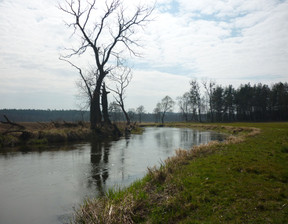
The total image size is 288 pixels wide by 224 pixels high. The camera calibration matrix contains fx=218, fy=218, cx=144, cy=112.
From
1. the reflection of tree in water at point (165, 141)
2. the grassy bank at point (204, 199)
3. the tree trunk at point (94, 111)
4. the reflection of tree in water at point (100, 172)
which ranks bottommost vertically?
the reflection of tree in water at point (165, 141)

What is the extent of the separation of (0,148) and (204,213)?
51.8 feet

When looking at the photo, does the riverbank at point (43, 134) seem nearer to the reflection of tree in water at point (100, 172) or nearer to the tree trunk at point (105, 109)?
the tree trunk at point (105, 109)

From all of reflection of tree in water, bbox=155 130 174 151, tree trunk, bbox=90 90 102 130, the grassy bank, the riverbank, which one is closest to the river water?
the grassy bank

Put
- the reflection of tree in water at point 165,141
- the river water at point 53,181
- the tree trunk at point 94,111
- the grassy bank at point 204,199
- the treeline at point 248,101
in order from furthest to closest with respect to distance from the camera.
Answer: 1. the treeline at point 248,101
2. the tree trunk at point 94,111
3. the reflection of tree in water at point 165,141
4. the river water at point 53,181
5. the grassy bank at point 204,199

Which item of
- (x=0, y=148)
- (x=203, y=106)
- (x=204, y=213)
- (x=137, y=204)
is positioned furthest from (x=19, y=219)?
(x=203, y=106)

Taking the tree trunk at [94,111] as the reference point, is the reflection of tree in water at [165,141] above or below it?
below

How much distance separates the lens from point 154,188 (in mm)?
6480

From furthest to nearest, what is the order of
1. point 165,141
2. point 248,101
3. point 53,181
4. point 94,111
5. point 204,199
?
point 248,101 < point 94,111 < point 165,141 < point 53,181 < point 204,199

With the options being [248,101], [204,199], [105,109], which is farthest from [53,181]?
[248,101]

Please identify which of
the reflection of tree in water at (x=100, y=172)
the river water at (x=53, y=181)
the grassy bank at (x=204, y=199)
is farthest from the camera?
the reflection of tree in water at (x=100, y=172)

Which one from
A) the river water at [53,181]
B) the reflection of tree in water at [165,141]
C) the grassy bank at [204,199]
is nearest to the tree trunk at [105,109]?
the reflection of tree in water at [165,141]

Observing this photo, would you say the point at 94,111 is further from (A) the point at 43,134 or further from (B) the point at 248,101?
(B) the point at 248,101

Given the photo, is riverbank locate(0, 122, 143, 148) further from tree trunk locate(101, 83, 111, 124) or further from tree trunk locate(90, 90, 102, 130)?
tree trunk locate(101, 83, 111, 124)

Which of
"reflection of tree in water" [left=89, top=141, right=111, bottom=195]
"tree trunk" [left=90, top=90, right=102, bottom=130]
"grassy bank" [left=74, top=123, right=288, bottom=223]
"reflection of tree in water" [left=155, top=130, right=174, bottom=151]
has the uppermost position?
"tree trunk" [left=90, top=90, right=102, bottom=130]
